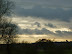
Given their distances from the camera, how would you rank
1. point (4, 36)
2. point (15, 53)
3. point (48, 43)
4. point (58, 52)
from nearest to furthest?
point (15, 53), point (58, 52), point (48, 43), point (4, 36)

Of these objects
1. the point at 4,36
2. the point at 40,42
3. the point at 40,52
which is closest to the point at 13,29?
the point at 4,36

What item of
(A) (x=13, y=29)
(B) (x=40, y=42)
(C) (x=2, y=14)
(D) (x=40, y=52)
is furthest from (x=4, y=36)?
(D) (x=40, y=52)

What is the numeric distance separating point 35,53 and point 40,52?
0.16 m

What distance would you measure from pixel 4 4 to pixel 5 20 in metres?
4.30

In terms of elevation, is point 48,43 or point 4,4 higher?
point 4,4

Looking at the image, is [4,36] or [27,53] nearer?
[27,53]

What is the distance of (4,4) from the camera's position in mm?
47844

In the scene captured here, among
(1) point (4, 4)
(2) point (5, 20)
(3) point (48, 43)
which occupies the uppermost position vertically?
(1) point (4, 4)

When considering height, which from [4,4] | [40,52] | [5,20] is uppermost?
[4,4]

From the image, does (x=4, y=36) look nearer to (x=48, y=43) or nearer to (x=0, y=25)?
(x=0, y=25)

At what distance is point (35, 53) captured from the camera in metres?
2.88

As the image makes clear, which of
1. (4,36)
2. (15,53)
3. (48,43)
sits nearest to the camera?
(15,53)

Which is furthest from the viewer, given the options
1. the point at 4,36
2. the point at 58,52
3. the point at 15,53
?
the point at 4,36

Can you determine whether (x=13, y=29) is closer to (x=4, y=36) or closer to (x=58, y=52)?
(x=4, y=36)
